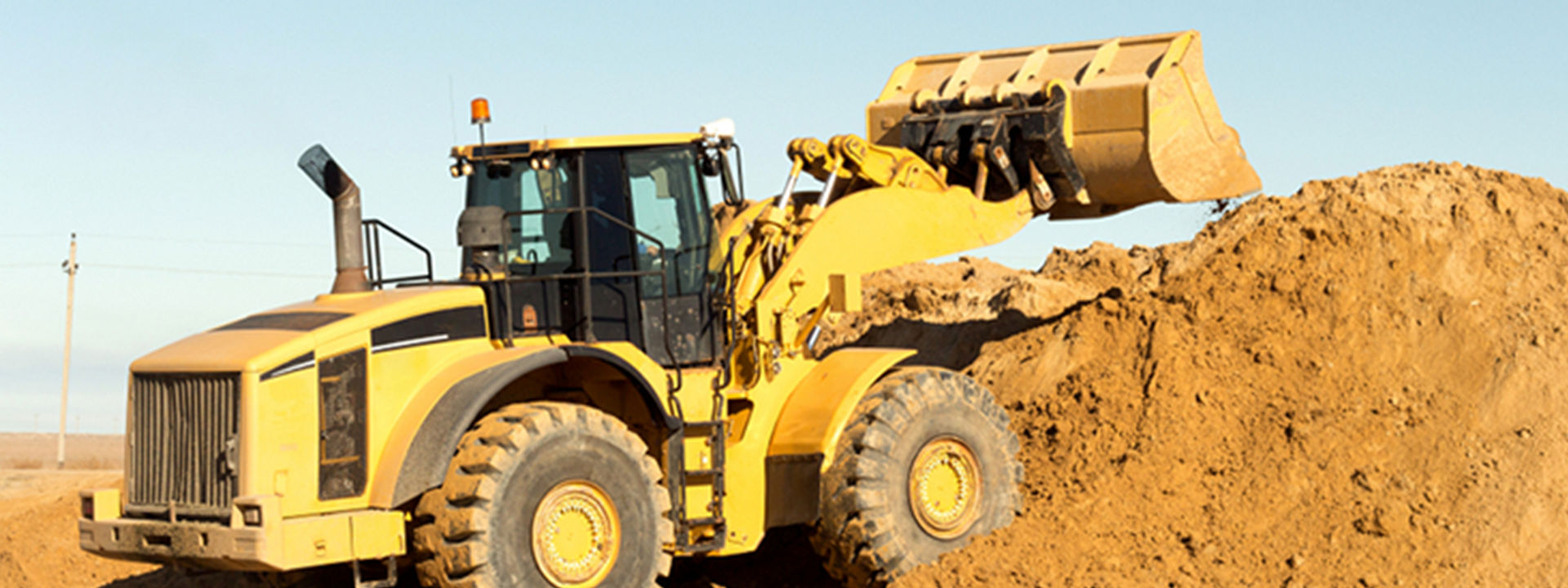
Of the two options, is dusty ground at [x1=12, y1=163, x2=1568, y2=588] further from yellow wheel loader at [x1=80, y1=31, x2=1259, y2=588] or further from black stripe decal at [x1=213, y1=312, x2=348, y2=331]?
black stripe decal at [x1=213, y1=312, x2=348, y2=331]

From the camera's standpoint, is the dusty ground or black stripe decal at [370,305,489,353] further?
the dusty ground

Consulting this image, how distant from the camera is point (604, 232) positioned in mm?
9047

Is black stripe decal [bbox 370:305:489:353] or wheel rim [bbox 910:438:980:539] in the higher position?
black stripe decal [bbox 370:305:489:353]

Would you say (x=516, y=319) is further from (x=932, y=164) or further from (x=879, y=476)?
(x=932, y=164)

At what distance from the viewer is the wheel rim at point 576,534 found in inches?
315

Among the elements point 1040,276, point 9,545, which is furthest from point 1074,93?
point 9,545

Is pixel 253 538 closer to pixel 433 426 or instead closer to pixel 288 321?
pixel 433 426

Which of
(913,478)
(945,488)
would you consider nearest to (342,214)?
(913,478)

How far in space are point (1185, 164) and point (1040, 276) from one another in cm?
587

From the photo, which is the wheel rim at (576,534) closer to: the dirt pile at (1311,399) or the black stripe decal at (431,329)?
the black stripe decal at (431,329)

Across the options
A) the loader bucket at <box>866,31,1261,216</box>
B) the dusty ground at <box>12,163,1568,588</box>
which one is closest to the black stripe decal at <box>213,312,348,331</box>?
the dusty ground at <box>12,163,1568,588</box>

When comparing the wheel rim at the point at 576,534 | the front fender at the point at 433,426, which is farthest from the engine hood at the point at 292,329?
the wheel rim at the point at 576,534

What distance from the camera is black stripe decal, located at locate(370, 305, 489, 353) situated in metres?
8.01

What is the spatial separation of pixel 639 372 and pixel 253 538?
7.60 ft
